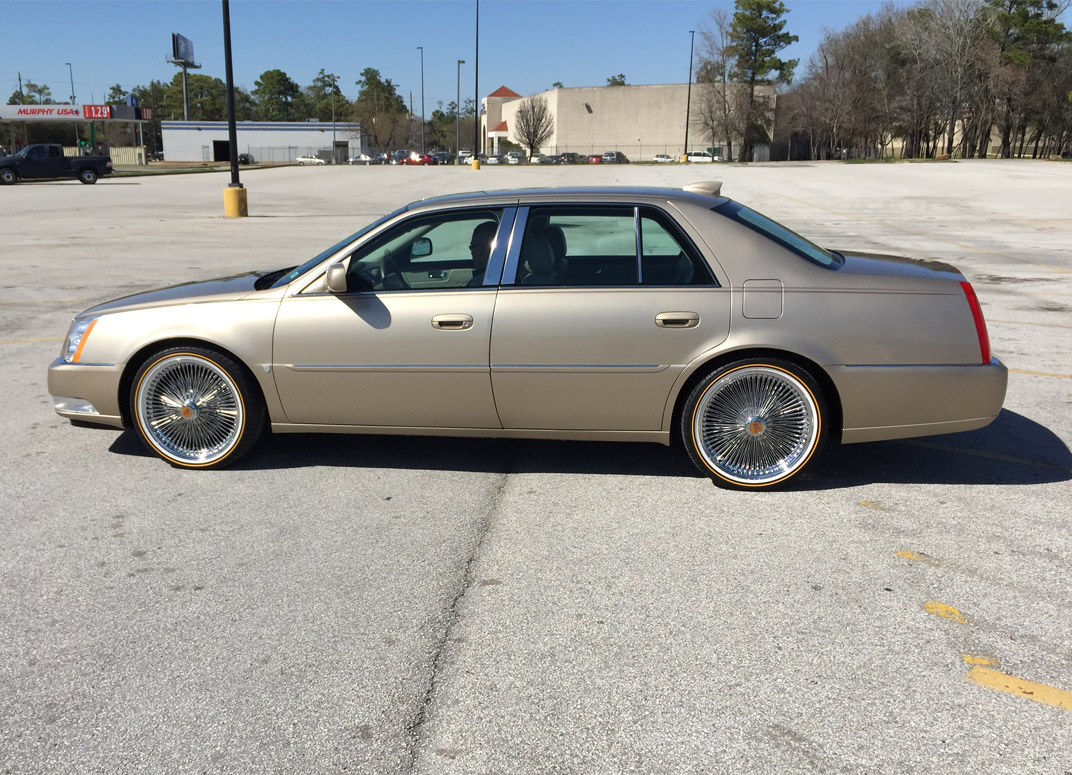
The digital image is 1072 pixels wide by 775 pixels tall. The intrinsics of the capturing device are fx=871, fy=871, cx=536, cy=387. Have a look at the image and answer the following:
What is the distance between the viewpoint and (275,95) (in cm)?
14350

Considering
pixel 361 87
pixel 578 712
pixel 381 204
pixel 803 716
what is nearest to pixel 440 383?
pixel 578 712

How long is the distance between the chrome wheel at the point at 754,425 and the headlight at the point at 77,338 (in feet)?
11.2

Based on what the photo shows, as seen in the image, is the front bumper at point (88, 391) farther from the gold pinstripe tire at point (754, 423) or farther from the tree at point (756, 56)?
the tree at point (756, 56)

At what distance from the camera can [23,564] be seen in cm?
377

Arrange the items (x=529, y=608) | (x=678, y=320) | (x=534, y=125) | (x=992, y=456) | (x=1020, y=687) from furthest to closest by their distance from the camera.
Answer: (x=534, y=125)
(x=992, y=456)
(x=678, y=320)
(x=529, y=608)
(x=1020, y=687)

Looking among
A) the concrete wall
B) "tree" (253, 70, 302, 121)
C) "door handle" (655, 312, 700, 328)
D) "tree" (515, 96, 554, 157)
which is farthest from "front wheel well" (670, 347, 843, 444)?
"tree" (253, 70, 302, 121)

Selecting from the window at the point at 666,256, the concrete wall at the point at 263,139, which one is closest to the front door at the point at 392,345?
the window at the point at 666,256

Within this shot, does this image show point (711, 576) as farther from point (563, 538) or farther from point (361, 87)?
point (361, 87)

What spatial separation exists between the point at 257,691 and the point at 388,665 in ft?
1.42

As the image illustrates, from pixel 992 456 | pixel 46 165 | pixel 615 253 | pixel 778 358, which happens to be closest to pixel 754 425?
pixel 778 358

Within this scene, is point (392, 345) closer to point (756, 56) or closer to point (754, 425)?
point (754, 425)

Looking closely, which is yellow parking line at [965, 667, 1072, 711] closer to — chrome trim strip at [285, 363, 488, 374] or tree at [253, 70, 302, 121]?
chrome trim strip at [285, 363, 488, 374]

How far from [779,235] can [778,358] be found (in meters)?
0.76

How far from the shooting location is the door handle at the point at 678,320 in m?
4.43
